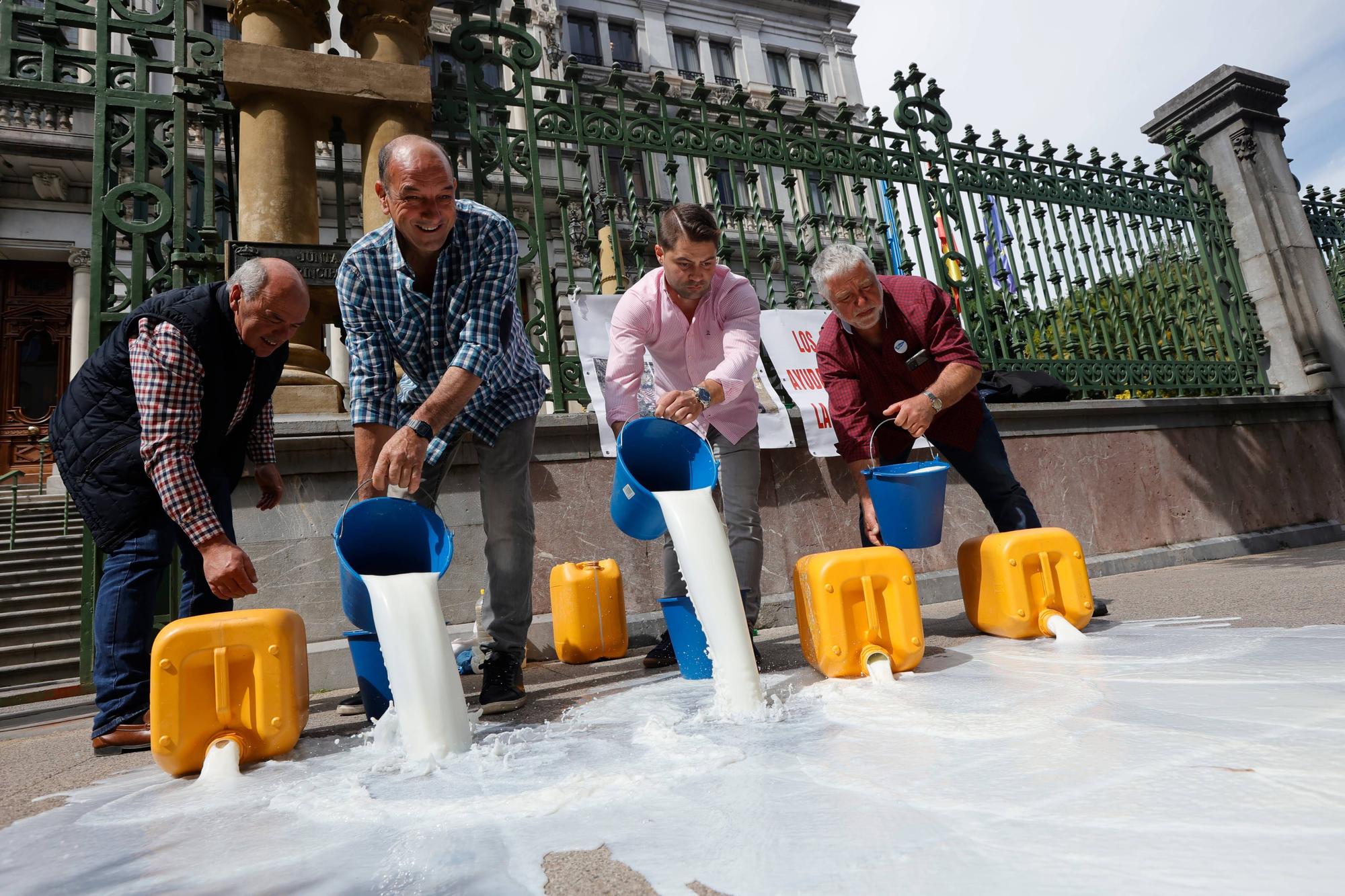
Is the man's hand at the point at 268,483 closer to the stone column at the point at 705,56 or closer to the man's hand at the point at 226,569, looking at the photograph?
the man's hand at the point at 226,569

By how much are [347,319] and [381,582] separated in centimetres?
107

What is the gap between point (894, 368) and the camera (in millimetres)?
3152

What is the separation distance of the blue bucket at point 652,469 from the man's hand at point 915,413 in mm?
810

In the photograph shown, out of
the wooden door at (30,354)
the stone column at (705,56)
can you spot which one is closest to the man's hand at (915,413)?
the wooden door at (30,354)

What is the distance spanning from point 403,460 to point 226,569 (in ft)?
1.97

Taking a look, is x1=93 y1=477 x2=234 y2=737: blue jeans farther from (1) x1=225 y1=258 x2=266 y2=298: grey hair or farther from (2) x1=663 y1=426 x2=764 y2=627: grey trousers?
(2) x1=663 y1=426 x2=764 y2=627: grey trousers

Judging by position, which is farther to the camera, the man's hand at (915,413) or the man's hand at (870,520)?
the man's hand at (870,520)

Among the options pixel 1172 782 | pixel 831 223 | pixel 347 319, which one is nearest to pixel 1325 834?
pixel 1172 782

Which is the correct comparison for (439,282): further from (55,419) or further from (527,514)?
(55,419)

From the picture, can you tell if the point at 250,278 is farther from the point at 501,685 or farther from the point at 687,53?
the point at 687,53

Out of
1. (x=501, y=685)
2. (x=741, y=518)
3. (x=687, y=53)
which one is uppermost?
(x=687, y=53)

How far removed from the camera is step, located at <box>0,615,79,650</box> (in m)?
6.63

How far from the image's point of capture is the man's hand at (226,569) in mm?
2143

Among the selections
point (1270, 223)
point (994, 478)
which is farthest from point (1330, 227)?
point (994, 478)
